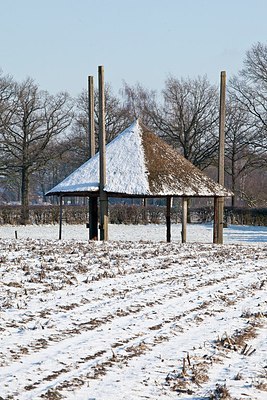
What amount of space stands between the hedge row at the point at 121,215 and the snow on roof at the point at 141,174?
62.8 ft

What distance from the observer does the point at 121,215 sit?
4534 cm

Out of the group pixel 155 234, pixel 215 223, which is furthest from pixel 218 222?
pixel 155 234

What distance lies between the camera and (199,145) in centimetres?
5219

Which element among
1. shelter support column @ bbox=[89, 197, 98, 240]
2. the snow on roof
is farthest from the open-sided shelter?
shelter support column @ bbox=[89, 197, 98, 240]

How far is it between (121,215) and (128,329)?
123 feet

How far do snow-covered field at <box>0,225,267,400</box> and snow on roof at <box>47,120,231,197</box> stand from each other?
30.3 ft

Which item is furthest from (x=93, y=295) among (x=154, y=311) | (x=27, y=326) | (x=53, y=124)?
(x=53, y=124)

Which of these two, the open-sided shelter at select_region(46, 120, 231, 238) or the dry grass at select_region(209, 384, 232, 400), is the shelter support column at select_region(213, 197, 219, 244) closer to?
the open-sided shelter at select_region(46, 120, 231, 238)

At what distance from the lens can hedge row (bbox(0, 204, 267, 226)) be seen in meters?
43.2

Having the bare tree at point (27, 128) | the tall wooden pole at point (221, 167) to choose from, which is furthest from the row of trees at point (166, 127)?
the tall wooden pole at point (221, 167)

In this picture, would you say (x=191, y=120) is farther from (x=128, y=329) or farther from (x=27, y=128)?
(x=128, y=329)

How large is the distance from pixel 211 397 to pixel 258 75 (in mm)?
47692

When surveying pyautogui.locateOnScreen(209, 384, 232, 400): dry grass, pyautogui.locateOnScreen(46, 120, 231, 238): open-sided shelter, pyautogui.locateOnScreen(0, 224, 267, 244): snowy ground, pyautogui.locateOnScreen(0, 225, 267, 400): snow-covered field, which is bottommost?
pyautogui.locateOnScreen(209, 384, 232, 400): dry grass

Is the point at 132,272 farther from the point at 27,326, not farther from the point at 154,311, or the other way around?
the point at 27,326
